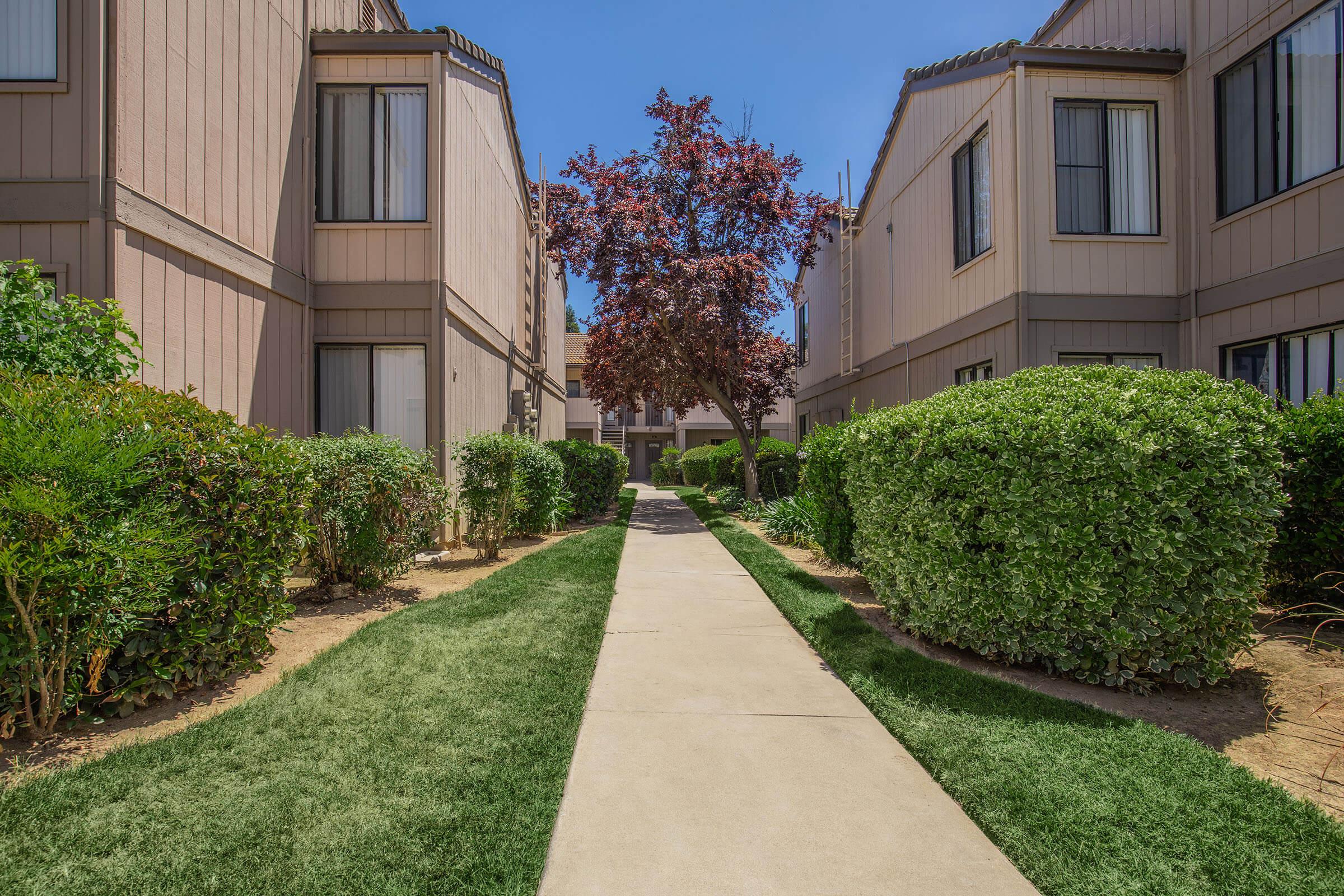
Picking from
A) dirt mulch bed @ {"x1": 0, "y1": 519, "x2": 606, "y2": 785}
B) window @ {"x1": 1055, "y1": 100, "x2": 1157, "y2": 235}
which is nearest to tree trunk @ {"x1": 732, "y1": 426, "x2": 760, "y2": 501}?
dirt mulch bed @ {"x1": 0, "y1": 519, "x2": 606, "y2": 785}

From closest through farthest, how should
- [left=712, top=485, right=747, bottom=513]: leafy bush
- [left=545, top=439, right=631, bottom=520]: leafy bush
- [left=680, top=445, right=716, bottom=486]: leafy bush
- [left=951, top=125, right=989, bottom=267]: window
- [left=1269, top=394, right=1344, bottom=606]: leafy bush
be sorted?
[left=1269, top=394, right=1344, bottom=606]: leafy bush < [left=951, top=125, right=989, bottom=267]: window < [left=545, top=439, right=631, bottom=520]: leafy bush < [left=712, top=485, right=747, bottom=513]: leafy bush < [left=680, top=445, right=716, bottom=486]: leafy bush

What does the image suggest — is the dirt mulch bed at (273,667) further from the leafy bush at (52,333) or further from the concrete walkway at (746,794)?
the concrete walkway at (746,794)

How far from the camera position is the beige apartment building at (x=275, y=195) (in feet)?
17.9

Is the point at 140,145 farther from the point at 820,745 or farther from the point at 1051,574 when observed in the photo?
the point at 1051,574

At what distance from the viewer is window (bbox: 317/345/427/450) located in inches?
332

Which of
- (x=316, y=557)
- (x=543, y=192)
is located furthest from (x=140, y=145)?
(x=543, y=192)

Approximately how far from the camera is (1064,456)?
3.81 m

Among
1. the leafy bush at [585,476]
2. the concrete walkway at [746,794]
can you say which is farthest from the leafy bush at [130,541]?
the leafy bush at [585,476]

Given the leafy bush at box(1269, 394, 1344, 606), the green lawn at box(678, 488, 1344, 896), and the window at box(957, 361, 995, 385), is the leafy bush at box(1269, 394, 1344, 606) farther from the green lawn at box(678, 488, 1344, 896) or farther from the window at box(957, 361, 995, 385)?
the window at box(957, 361, 995, 385)

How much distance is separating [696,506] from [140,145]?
1227 centimetres

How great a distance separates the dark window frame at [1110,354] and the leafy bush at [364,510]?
7648 millimetres

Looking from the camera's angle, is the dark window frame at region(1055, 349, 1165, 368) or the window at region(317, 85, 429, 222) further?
the window at region(317, 85, 429, 222)

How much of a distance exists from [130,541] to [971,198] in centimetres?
1005

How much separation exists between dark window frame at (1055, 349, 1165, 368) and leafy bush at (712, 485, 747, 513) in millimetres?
7209
